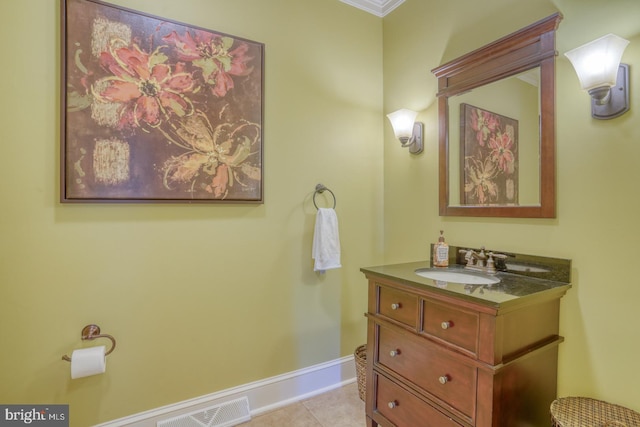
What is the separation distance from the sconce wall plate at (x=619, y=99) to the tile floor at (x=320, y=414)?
6.38 ft

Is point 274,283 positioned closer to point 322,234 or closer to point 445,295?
point 322,234

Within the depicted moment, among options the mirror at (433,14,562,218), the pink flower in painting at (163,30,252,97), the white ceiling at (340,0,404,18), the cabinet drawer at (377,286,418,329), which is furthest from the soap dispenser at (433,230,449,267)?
the white ceiling at (340,0,404,18)

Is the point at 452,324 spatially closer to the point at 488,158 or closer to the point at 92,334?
the point at 488,158

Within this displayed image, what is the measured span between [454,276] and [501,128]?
2.70 feet

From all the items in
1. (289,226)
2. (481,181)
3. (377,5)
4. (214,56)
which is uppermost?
(377,5)

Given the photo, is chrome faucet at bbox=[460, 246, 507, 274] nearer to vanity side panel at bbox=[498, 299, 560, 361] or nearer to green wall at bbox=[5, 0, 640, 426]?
green wall at bbox=[5, 0, 640, 426]

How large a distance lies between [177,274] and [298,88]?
4.47 feet

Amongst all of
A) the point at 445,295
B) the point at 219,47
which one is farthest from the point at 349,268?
the point at 219,47

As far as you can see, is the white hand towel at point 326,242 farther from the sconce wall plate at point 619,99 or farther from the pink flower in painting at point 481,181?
the sconce wall plate at point 619,99

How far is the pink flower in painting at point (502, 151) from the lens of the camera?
5.41 ft

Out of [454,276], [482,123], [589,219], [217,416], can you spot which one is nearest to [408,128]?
[482,123]

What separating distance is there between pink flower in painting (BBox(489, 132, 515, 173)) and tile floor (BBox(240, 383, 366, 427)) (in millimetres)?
1641

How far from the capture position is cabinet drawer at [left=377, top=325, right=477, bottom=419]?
1.25 metres

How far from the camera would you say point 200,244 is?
1.83 m
